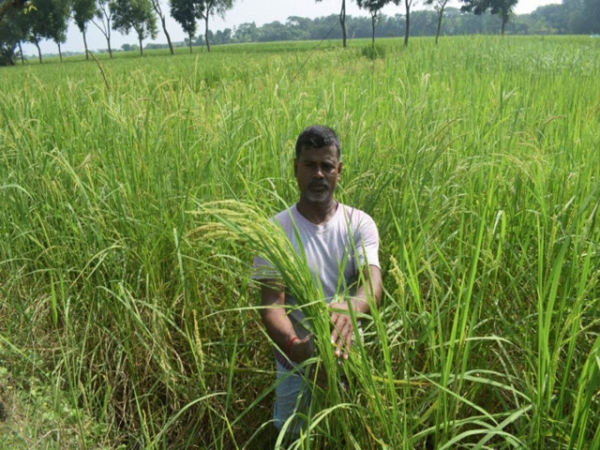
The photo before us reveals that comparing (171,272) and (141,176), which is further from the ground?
(141,176)

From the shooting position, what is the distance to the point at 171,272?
1.82 meters

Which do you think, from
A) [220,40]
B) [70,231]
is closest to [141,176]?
[70,231]

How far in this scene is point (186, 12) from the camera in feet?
161

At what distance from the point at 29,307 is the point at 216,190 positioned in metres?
0.84

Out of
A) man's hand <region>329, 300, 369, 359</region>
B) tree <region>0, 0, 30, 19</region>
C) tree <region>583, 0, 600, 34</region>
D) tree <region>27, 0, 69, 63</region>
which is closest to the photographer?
man's hand <region>329, 300, 369, 359</region>

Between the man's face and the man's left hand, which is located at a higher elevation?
the man's face

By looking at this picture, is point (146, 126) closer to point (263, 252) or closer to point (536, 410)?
point (263, 252)

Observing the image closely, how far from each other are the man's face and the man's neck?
2cm

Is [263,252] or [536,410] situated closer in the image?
[536,410]

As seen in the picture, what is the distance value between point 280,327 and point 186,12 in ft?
175

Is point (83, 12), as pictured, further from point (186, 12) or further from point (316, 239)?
point (316, 239)

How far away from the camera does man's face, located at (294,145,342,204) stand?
4.54 feet

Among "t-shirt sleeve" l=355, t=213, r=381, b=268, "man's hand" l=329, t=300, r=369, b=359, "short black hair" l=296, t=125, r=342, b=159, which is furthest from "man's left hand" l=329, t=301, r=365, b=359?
"short black hair" l=296, t=125, r=342, b=159

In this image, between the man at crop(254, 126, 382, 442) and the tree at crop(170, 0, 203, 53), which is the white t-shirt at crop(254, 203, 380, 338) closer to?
the man at crop(254, 126, 382, 442)
